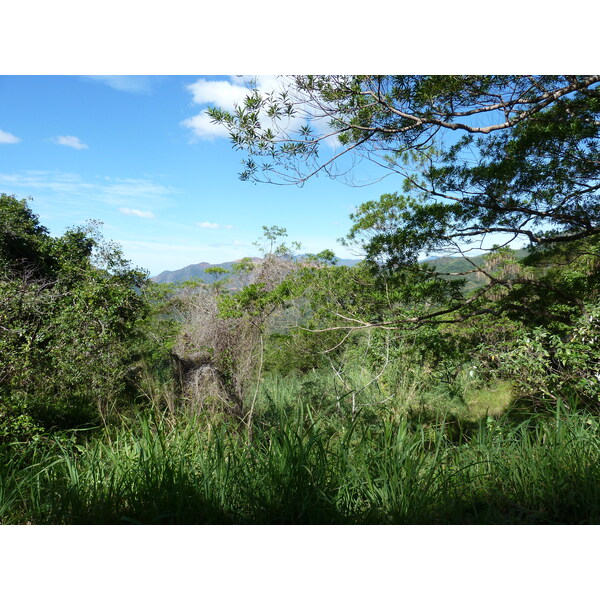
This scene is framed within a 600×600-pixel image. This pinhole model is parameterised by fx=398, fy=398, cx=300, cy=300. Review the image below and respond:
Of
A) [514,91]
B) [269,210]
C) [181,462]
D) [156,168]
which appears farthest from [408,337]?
[181,462]

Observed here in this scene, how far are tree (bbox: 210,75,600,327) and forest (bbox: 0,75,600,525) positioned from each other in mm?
14

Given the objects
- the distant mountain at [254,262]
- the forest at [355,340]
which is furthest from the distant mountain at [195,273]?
the forest at [355,340]

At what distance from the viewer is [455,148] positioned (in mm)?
2832

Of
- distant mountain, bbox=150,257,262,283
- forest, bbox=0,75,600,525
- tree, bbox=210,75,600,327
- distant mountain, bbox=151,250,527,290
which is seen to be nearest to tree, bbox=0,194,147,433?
forest, bbox=0,75,600,525

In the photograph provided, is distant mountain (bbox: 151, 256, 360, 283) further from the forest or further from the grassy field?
the grassy field

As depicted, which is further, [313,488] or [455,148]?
[455,148]

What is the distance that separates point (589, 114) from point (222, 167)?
7.62 ft

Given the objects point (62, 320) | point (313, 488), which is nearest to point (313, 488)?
point (313, 488)

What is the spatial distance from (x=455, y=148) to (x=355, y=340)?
302 centimetres

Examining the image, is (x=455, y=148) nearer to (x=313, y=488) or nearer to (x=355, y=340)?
(x=313, y=488)

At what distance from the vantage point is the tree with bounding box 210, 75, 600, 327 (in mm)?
2299
